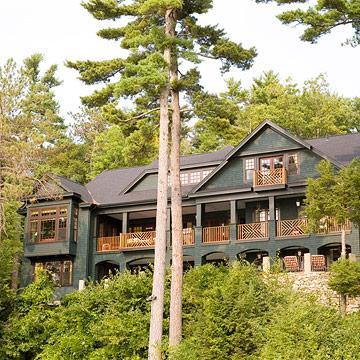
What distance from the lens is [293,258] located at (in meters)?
27.8

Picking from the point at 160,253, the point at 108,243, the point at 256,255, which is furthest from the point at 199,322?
the point at 108,243

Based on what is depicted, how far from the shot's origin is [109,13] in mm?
22250

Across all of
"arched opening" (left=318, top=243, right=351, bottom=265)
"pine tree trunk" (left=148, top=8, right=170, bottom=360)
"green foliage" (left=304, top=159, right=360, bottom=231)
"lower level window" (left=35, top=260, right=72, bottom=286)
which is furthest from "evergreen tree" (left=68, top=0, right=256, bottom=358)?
"lower level window" (left=35, top=260, right=72, bottom=286)

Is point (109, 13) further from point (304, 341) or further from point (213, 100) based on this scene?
point (304, 341)

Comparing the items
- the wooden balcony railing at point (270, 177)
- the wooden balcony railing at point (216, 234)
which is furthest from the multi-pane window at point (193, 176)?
the wooden balcony railing at point (270, 177)

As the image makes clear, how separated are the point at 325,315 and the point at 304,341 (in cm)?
140

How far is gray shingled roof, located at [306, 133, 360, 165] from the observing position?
30531mm

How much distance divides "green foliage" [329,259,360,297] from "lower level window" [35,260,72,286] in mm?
17461

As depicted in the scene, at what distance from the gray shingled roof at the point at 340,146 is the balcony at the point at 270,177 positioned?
2.37 metres

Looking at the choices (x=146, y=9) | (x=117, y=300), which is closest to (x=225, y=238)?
(x=117, y=300)

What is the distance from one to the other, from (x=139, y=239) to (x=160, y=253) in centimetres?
1435

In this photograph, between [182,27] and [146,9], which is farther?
[182,27]

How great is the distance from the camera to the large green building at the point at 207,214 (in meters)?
30.6

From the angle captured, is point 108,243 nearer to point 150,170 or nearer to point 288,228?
point 150,170
